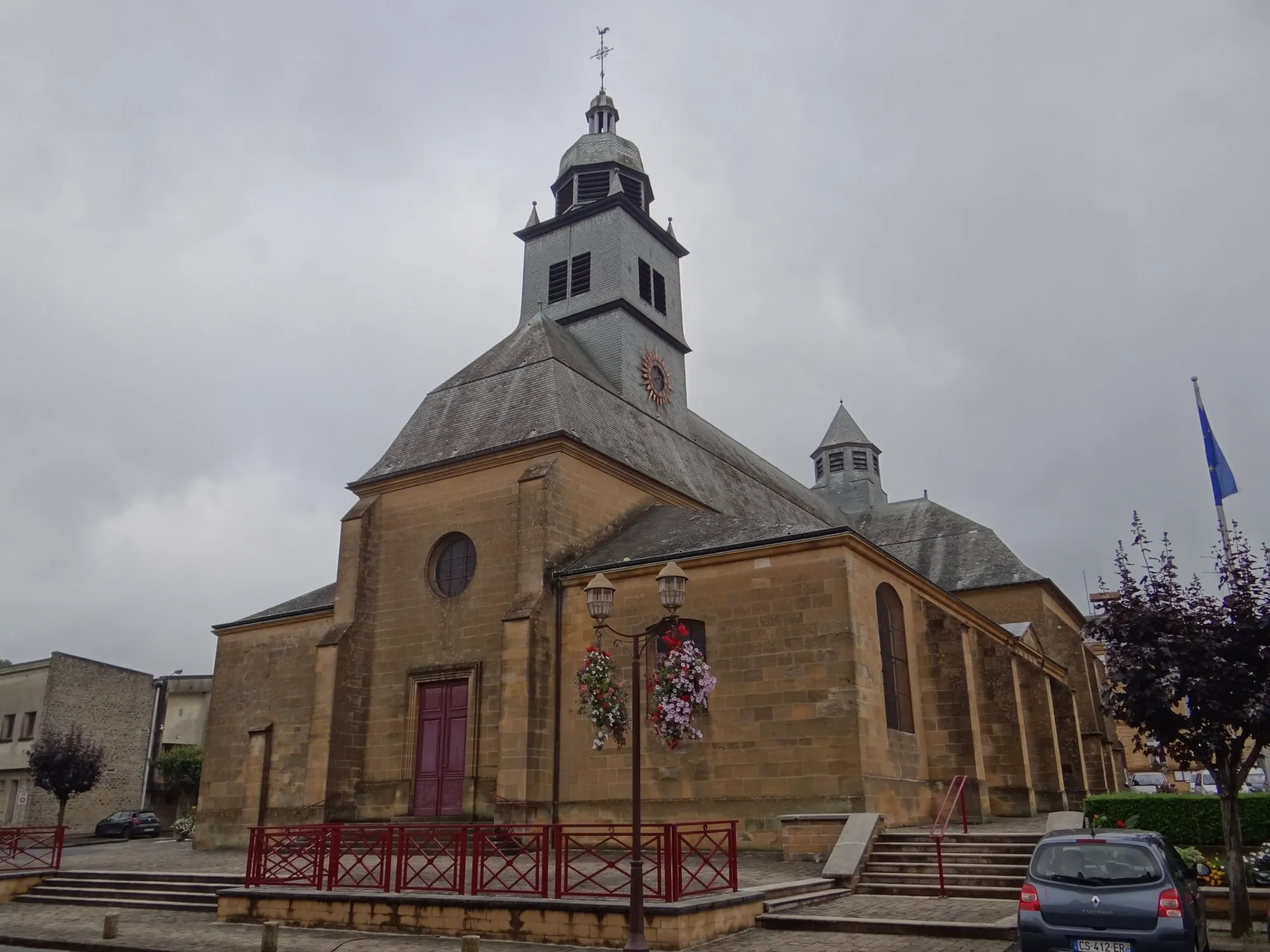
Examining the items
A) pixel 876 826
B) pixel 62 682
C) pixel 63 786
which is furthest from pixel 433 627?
pixel 62 682

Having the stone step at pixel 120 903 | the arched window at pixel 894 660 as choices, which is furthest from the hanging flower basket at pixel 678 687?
the stone step at pixel 120 903

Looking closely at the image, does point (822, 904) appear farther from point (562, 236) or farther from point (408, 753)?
point (562, 236)

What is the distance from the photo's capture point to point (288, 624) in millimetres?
25141

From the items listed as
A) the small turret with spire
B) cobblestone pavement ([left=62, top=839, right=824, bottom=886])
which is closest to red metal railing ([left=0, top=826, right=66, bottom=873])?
cobblestone pavement ([left=62, top=839, right=824, bottom=886])

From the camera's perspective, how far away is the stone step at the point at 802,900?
1209 centimetres

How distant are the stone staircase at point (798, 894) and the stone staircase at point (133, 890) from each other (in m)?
8.34

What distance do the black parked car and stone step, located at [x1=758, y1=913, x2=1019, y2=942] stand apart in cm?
2871

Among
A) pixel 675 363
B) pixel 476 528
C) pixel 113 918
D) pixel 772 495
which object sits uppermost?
pixel 675 363

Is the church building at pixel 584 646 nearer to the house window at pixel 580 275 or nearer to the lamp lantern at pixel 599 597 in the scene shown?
the house window at pixel 580 275

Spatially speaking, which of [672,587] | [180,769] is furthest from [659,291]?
[180,769]

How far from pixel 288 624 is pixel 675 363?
14.2 m

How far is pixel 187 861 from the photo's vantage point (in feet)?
65.5

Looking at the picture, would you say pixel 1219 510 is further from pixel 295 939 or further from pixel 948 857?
pixel 295 939

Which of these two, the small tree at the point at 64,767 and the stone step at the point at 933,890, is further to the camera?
the small tree at the point at 64,767
